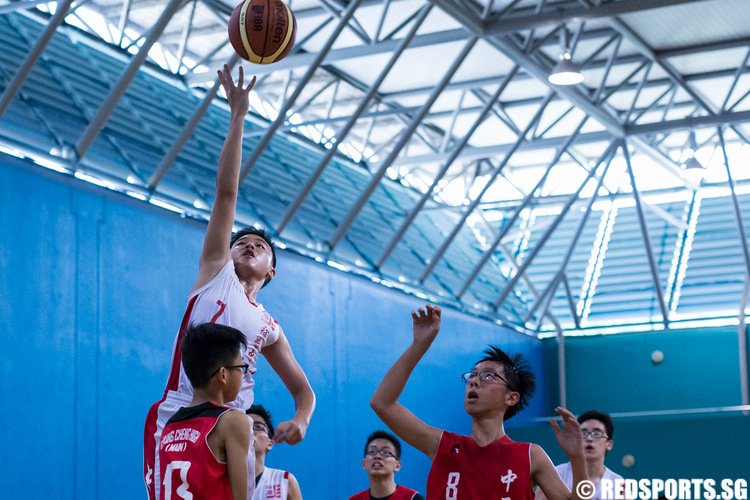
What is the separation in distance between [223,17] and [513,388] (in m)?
9.35

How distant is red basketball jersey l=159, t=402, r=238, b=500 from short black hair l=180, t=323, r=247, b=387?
0.41ft

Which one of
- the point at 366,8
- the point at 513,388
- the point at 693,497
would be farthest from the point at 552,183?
the point at 513,388

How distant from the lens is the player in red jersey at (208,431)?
3.60 metres

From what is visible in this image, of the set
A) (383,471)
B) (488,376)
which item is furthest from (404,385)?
(383,471)

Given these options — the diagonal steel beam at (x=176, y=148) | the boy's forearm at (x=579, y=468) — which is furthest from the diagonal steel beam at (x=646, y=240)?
the boy's forearm at (x=579, y=468)

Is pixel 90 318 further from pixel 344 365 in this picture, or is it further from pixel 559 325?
pixel 559 325

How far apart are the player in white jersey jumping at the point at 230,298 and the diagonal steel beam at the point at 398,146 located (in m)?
8.25

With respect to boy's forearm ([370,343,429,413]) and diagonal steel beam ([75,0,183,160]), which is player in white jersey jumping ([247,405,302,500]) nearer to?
boy's forearm ([370,343,429,413])

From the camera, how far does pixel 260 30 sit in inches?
265

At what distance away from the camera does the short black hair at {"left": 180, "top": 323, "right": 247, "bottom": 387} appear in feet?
12.2

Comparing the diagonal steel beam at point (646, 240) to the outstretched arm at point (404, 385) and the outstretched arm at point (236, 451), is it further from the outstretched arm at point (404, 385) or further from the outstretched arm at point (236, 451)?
the outstretched arm at point (236, 451)

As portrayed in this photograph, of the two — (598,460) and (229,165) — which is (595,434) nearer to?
(598,460)

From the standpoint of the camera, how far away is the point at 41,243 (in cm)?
927

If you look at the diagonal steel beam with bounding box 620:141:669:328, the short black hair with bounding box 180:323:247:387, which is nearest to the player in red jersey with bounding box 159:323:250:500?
the short black hair with bounding box 180:323:247:387
